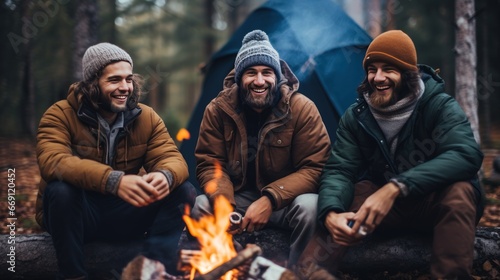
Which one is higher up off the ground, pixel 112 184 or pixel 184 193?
pixel 112 184

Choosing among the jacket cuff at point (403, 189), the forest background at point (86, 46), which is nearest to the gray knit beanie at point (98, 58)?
the jacket cuff at point (403, 189)

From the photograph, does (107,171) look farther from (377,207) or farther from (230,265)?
(377,207)

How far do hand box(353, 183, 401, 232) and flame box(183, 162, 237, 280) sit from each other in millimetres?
869

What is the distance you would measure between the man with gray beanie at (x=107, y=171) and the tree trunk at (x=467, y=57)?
142 inches

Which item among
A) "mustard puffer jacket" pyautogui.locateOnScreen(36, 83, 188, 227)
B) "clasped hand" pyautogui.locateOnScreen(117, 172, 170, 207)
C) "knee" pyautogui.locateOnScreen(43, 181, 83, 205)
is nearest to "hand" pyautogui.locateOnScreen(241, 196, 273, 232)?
"mustard puffer jacket" pyautogui.locateOnScreen(36, 83, 188, 227)

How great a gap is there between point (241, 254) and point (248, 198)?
3.31ft

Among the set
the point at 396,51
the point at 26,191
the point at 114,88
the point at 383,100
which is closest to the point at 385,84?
the point at 383,100

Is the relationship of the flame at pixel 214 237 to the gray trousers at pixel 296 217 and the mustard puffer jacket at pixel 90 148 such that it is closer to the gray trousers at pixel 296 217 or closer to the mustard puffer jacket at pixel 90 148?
the gray trousers at pixel 296 217

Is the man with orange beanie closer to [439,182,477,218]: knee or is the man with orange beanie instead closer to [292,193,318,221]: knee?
[439,182,477,218]: knee

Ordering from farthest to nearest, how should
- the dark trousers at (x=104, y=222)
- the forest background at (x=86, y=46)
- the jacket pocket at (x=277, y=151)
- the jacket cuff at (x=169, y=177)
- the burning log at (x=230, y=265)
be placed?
the forest background at (x=86, y=46)
the jacket pocket at (x=277, y=151)
the jacket cuff at (x=169, y=177)
the dark trousers at (x=104, y=222)
the burning log at (x=230, y=265)

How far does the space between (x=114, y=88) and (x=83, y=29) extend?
3889 millimetres

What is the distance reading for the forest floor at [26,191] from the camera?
4270mm

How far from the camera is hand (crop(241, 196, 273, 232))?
315 cm

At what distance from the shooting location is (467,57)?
5090 millimetres
